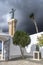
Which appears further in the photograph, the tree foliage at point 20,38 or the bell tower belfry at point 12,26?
the bell tower belfry at point 12,26

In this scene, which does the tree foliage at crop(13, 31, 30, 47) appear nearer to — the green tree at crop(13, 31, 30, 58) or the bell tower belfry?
the green tree at crop(13, 31, 30, 58)

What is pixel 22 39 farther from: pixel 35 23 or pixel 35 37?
pixel 35 23

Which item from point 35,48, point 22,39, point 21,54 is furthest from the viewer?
point 35,48

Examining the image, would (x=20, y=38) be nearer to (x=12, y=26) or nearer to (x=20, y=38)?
(x=20, y=38)

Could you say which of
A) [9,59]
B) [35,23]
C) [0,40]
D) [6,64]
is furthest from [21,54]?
[35,23]

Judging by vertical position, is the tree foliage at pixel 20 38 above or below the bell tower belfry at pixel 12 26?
below

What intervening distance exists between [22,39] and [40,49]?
4.13 m

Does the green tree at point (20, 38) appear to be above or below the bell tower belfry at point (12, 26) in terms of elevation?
below

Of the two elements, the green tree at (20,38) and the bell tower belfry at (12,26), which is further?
the bell tower belfry at (12,26)

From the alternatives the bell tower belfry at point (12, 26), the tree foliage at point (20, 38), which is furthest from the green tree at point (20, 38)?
the bell tower belfry at point (12, 26)

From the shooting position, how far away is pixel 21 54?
23844 mm

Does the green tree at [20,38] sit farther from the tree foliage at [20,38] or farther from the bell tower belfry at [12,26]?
the bell tower belfry at [12,26]

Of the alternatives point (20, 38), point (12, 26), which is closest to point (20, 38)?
point (20, 38)

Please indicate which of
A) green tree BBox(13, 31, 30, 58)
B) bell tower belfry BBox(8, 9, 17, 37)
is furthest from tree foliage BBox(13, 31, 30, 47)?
bell tower belfry BBox(8, 9, 17, 37)
